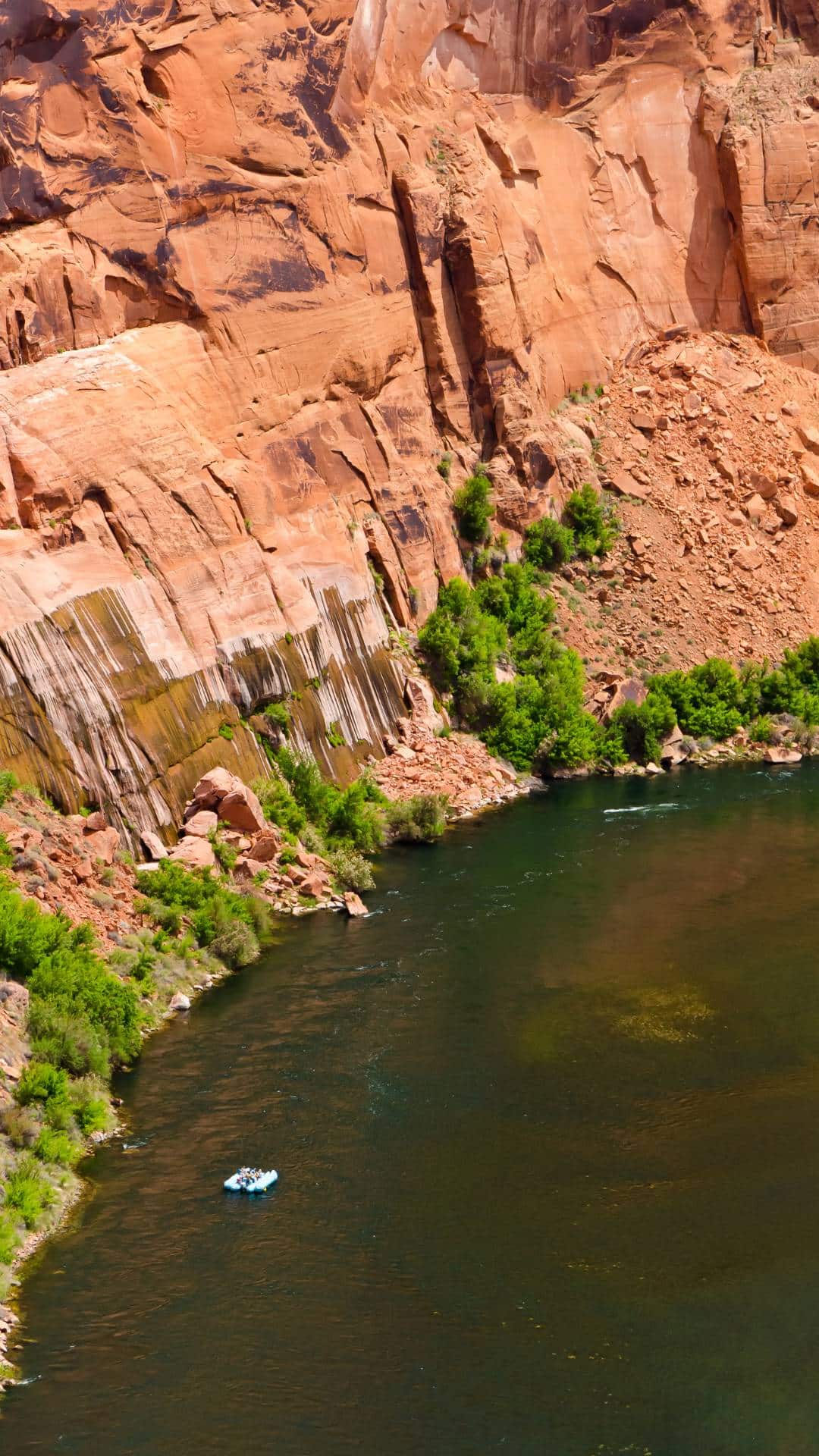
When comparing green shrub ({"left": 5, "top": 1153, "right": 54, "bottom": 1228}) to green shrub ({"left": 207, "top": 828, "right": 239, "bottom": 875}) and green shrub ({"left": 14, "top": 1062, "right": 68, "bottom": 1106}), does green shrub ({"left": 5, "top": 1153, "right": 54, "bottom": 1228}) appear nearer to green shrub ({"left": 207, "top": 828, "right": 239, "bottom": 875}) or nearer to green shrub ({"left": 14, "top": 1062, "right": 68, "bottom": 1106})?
green shrub ({"left": 14, "top": 1062, "right": 68, "bottom": 1106})

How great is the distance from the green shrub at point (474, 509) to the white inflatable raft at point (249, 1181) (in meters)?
28.5

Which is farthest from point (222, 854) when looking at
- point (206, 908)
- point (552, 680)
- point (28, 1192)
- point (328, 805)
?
point (552, 680)

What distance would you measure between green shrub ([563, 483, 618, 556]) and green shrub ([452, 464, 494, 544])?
3.20 metres

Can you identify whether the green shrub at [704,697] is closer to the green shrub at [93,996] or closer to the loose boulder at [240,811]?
the loose boulder at [240,811]

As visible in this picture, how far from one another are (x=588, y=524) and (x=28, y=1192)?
3292cm

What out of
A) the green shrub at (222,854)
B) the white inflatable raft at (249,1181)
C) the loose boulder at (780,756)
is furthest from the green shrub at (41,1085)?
the loose boulder at (780,756)

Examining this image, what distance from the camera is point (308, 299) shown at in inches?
1719

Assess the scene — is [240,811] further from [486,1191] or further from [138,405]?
[486,1191]

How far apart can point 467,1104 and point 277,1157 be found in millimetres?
3174

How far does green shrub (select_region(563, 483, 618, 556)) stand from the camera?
50.5 m

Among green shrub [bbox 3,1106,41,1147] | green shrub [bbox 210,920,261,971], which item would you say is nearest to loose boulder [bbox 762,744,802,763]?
green shrub [bbox 210,920,261,971]

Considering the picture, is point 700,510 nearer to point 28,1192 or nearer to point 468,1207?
point 468,1207

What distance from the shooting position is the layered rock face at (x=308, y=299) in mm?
35062

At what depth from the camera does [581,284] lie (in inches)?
2184
